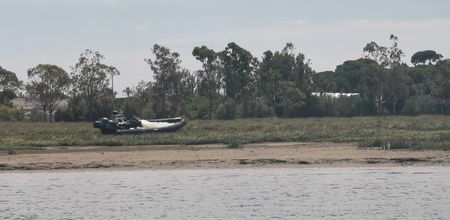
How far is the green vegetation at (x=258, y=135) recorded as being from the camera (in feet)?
123

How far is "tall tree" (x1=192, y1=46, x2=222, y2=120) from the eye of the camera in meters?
79.7

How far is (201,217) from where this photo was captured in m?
20.8

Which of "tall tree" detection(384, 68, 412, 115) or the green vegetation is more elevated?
"tall tree" detection(384, 68, 412, 115)

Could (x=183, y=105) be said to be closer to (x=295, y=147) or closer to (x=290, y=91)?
(x=290, y=91)

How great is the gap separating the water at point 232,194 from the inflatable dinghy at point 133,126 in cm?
1661

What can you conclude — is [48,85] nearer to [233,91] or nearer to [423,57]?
[233,91]

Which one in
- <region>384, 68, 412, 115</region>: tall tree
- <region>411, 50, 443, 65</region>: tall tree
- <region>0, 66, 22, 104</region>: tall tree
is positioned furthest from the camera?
<region>411, 50, 443, 65</region>: tall tree

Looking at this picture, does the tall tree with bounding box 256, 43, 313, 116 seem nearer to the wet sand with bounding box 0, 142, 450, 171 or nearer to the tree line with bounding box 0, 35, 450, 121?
the tree line with bounding box 0, 35, 450, 121

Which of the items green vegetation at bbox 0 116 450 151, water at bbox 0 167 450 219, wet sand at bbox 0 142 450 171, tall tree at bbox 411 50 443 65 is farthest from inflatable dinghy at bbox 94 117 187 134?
tall tree at bbox 411 50 443 65

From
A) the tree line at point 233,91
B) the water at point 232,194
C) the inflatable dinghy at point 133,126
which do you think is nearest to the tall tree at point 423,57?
the tree line at point 233,91

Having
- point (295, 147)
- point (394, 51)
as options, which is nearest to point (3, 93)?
point (394, 51)

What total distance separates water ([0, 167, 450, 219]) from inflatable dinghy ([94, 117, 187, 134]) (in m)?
16.6

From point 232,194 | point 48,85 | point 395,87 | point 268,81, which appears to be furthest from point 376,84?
point 232,194

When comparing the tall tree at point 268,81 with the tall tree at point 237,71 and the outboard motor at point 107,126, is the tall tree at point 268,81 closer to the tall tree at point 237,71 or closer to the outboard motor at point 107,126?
the tall tree at point 237,71
